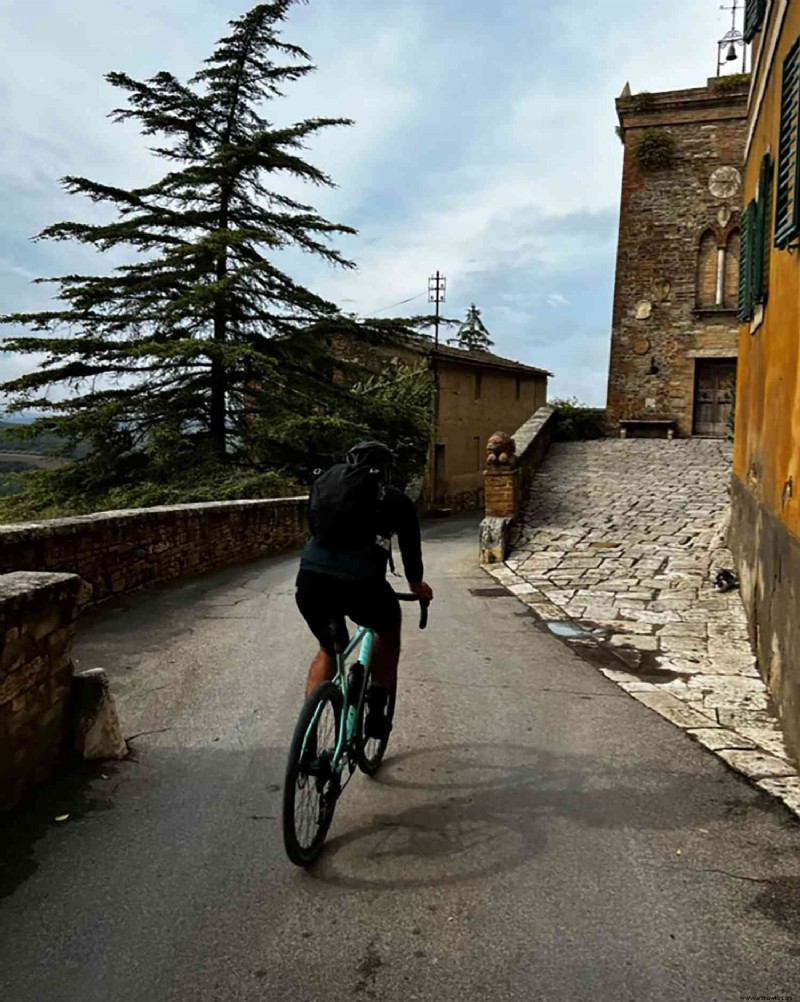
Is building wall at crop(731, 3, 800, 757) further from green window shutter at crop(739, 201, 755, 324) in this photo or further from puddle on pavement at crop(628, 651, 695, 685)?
puddle on pavement at crop(628, 651, 695, 685)

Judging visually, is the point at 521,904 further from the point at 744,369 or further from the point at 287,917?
the point at 744,369

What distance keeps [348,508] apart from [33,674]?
1.64 metres

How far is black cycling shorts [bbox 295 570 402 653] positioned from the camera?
11.0 ft

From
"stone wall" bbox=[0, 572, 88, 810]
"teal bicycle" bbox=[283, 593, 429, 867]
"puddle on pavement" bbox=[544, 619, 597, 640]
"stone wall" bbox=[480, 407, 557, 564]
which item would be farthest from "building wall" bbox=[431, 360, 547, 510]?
"teal bicycle" bbox=[283, 593, 429, 867]

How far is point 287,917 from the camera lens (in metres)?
2.72

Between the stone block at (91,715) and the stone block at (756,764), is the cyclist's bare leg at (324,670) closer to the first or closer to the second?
the stone block at (91,715)

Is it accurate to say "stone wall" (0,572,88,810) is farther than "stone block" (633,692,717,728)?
No

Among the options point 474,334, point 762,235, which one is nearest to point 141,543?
point 762,235

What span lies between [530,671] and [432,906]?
11.0 ft

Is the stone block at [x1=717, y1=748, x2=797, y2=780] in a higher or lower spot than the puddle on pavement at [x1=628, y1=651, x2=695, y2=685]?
higher

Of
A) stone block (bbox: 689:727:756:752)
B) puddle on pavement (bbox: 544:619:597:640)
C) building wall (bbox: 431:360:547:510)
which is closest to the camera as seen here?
stone block (bbox: 689:727:756:752)

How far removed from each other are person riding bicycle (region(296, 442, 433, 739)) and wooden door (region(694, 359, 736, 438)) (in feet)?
68.0

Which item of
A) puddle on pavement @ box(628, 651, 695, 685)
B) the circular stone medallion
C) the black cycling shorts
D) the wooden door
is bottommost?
puddle on pavement @ box(628, 651, 695, 685)

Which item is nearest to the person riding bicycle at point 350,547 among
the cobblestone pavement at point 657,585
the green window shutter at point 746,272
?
the cobblestone pavement at point 657,585
